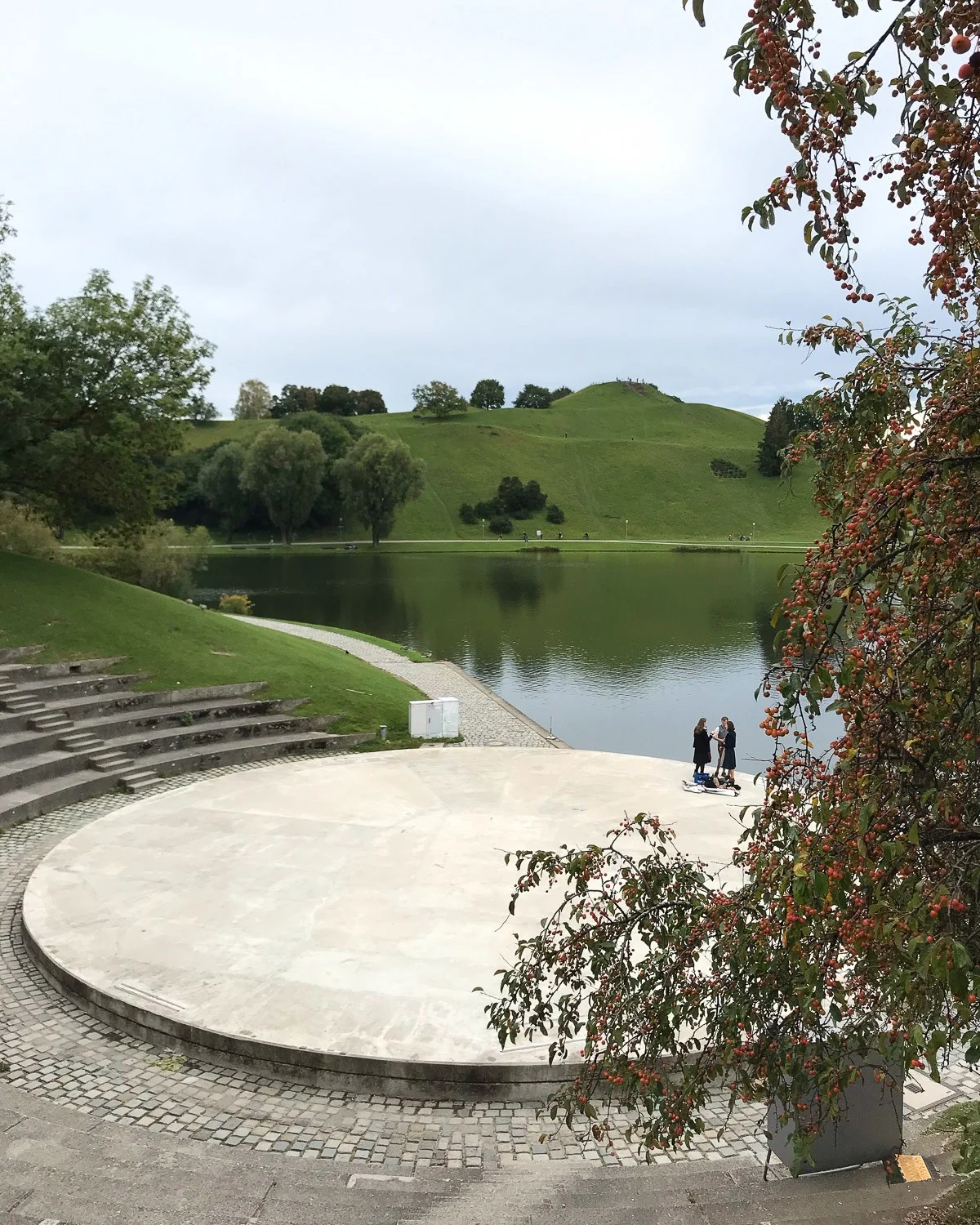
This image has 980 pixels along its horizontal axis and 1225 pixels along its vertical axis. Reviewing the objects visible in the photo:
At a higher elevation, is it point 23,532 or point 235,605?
point 23,532

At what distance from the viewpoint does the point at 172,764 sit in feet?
60.1

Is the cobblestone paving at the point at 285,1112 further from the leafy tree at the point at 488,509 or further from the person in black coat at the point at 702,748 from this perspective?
the leafy tree at the point at 488,509

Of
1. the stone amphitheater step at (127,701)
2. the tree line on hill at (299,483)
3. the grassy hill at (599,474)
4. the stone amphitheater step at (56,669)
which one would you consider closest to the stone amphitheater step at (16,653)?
the stone amphitheater step at (56,669)

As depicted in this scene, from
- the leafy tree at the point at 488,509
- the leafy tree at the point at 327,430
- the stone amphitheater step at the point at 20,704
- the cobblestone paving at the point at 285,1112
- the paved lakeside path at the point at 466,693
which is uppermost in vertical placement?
the leafy tree at the point at 327,430

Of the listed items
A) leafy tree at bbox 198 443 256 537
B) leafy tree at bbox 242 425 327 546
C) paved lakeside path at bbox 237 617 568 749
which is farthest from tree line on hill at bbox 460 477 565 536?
paved lakeside path at bbox 237 617 568 749

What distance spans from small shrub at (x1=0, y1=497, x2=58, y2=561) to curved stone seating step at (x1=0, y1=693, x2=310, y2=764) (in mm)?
16280

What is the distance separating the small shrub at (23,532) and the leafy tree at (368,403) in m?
138

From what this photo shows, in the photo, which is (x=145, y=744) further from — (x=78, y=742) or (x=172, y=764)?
(x=78, y=742)

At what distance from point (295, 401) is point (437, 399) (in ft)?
83.7

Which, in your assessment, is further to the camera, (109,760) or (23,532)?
(23,532)

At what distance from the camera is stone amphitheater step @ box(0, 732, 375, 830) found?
51.3ft

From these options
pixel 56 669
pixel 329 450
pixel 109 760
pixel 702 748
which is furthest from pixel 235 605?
pixel 329 450

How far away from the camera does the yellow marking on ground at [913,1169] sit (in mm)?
6078

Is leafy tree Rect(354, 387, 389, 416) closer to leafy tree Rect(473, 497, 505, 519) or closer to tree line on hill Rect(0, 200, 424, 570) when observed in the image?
leafy tree Rect(473, 497, 505, 519)
